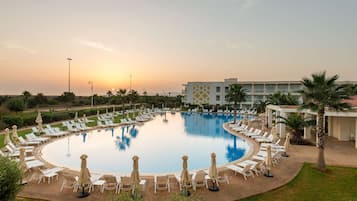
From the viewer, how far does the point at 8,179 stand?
13.0ft

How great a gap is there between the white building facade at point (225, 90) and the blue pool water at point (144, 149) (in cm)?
2955

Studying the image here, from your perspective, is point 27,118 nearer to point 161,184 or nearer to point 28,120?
point 28,120

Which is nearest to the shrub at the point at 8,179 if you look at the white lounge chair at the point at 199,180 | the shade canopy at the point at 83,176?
the shade canopy at the point at 83,176

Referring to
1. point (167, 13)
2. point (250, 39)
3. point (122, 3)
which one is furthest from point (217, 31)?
point (122, 3)

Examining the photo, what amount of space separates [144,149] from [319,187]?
10054 millimetres

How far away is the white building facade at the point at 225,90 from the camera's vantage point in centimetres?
4516

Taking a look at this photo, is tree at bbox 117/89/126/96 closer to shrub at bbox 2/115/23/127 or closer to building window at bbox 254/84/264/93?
shrub at bbox 2/115/23/127

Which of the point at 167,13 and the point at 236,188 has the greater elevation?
the point at 167,13

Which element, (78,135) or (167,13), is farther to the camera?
(167,13)

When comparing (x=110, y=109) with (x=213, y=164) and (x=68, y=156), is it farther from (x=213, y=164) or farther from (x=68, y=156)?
(x=213, y=164)

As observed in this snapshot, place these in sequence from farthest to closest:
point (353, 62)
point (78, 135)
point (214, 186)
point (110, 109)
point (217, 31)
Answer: point (110, 109) → point (353, 62) → point (217, 31) → point (78, 135) → point (214, 186)

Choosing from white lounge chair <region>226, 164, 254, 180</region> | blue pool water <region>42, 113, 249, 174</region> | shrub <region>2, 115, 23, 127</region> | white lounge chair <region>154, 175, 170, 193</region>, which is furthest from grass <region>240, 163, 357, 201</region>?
shrub <region>2, 115, 23, 127</region>

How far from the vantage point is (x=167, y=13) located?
751 inches

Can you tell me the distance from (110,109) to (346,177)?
31.5 meters
